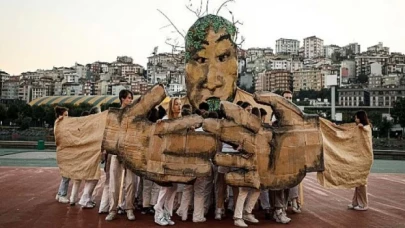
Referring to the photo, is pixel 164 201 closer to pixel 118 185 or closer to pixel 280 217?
pixel 118 185

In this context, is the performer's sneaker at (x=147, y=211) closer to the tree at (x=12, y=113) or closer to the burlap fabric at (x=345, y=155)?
the burlap fabric at (x=345, y=155)

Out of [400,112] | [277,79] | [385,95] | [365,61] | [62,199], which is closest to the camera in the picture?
[62,199]

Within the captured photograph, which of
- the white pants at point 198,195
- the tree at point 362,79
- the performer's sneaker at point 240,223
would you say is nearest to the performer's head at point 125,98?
the white pants at point 198,195

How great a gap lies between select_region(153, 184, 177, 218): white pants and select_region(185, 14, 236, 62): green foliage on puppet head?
3256 millimetres

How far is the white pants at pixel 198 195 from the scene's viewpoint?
6.23m

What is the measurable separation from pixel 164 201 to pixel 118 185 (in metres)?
0.80

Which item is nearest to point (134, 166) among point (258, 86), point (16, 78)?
point (258, 86)

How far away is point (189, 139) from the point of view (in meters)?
6.00

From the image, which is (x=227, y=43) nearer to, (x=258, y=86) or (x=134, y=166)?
(x=134, y=166)

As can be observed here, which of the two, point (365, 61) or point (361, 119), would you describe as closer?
point (361, 119)

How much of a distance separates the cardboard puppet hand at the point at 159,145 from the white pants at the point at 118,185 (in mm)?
232

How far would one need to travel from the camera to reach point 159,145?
6.06m

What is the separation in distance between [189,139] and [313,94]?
8973 cm

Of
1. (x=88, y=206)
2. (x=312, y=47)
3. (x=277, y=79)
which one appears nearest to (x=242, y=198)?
(x=88, y=206)
